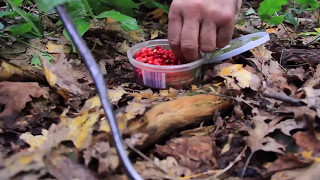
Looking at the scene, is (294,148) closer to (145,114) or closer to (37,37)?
(145,114)

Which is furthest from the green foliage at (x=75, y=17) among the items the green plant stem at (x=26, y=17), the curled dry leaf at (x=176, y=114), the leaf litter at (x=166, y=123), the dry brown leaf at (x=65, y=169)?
the dry brown leaf at (x=65, y=169)

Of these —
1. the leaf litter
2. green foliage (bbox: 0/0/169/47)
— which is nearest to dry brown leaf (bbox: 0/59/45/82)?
the leaf litter

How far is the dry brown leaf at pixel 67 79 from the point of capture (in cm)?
133

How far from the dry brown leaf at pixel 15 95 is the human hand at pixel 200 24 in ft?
1.73

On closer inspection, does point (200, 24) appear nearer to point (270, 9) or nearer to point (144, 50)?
point (144, 50)

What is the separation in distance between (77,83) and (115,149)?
20.5 inches

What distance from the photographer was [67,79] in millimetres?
1403

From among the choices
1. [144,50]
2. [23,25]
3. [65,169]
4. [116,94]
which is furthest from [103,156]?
[23,25]

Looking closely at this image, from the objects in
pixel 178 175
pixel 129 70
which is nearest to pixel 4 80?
pixel 129 70

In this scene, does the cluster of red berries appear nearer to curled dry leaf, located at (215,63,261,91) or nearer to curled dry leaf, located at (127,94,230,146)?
curled dry leaf, located at (215,63,261,91)

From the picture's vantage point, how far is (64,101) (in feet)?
4.35

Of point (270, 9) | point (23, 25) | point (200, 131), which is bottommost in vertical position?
point (200, 131)

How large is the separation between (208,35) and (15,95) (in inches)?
27.9

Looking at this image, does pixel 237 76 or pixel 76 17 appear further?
pixel 76 17
